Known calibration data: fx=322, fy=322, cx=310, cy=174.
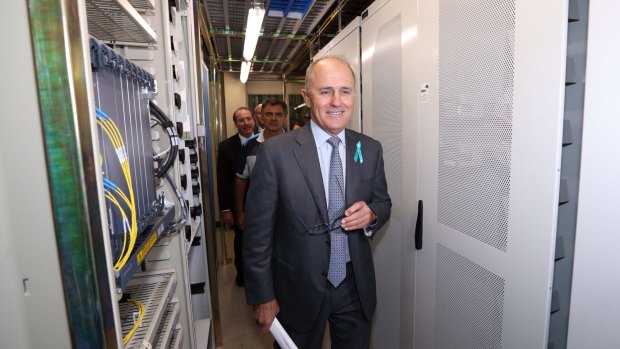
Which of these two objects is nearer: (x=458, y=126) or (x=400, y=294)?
(x=458, y=126)

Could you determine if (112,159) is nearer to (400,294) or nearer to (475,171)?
(475,171)

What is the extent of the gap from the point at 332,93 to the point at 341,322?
1102 millimetres

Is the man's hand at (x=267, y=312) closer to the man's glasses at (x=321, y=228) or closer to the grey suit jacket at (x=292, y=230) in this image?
the grey suit jacket at (x=292, y=230)

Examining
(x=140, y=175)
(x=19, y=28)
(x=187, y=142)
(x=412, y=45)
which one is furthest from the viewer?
(x=187, y=142)

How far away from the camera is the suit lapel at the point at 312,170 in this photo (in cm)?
141

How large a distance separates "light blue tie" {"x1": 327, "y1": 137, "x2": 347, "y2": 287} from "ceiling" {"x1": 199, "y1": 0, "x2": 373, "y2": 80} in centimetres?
220

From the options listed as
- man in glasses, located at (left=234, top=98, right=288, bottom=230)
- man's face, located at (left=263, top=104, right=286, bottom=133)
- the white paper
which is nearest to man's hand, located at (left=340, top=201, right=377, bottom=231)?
the white paper

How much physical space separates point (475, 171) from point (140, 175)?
1.13 m

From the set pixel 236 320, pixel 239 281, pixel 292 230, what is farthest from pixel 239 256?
pixel 292 230

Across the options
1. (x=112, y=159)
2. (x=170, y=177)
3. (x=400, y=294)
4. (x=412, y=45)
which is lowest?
(x=400, y=294)

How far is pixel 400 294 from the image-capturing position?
181 centimetres

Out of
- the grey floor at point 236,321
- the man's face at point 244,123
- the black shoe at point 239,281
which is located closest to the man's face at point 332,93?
the grey floor at point 236,321

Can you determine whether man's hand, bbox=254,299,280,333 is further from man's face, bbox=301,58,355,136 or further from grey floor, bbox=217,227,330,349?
grey floor, bbox=217,227,330,349

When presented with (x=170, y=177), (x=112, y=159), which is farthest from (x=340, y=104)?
(x=112, y=159)
